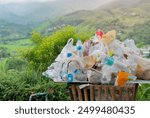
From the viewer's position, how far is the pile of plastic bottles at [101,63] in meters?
2.04

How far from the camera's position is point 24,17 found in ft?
40.5

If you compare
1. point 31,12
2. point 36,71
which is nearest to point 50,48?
point 36,71

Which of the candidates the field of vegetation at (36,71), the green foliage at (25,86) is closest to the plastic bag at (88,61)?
the field of vegetation at (36,71)

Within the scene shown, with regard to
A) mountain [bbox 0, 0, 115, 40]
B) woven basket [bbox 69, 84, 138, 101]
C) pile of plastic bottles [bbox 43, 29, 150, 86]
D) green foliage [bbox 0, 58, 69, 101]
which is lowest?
green foliage [bbox 0, 58, 69, 101]

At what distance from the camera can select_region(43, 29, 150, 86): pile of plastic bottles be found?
2.04 meters

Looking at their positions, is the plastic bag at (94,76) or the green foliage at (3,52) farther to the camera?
the green foliage at (3,52)

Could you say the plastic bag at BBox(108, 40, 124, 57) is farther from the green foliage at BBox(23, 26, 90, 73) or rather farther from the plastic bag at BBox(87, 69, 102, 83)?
the green foliage at BBox(23, 26, 90, 73)

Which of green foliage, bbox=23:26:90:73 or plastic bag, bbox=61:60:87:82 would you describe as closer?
plastic bag, bbox=61:60:87:82

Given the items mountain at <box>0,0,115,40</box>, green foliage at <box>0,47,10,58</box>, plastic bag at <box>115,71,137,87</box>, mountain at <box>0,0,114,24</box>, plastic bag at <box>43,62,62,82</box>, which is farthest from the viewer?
mountain at <box>0,0,114,24</box>

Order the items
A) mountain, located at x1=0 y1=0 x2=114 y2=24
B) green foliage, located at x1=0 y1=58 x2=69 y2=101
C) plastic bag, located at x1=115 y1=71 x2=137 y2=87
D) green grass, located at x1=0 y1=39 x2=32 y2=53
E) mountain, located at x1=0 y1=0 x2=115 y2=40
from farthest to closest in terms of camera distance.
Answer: mountain, located at x1=0 y1=0 x2=114 y2=24, mountain, located at x1=0 y1=0 x2=115 y2=40, green grass, located at x1=0 y1=39 x2=32 y2=53, green foliage, located at x1=0 y1=58 x2=69 y2=101, plastic bag, located at x1=115 y1=71 x2=137 y2=87

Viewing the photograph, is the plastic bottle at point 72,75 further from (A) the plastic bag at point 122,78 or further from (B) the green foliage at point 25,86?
(B) the green foliage at point 25,86

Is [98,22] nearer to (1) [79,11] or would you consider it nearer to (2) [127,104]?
(1) [79,11]

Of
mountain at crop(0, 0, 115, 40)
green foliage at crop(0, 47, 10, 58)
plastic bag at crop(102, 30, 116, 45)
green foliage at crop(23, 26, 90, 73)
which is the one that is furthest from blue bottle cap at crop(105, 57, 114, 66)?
mountain at crop(0, 0, 115, 40)

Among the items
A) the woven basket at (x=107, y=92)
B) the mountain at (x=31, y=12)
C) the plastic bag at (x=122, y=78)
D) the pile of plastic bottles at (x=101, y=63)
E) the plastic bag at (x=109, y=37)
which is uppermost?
the mountain at (x=31, y=12)
